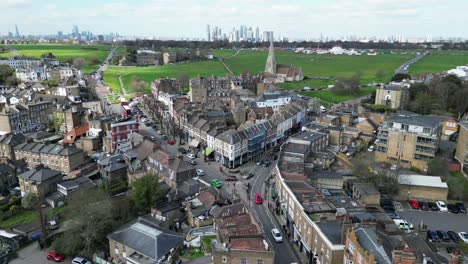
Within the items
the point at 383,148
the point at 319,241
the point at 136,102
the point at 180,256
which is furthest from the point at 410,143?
the point at 136,102

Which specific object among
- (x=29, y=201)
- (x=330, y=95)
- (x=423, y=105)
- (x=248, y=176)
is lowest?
(x=248, y=176)

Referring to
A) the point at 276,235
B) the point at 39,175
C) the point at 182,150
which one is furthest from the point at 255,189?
the point at 39,175

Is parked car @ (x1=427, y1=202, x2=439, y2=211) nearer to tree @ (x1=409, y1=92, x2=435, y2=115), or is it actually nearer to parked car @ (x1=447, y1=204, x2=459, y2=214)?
parked car @ (x1=447, y1=204, x2=459, y2=214)

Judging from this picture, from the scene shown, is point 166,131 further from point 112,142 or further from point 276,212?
point 276,212

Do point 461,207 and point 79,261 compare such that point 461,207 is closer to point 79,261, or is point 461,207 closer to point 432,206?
point 432,206

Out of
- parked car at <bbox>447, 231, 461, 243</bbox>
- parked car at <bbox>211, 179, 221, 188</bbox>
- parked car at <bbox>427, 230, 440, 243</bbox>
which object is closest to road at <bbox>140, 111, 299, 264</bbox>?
parked car at <bbox>211, 179, 221, 188</bbox>
